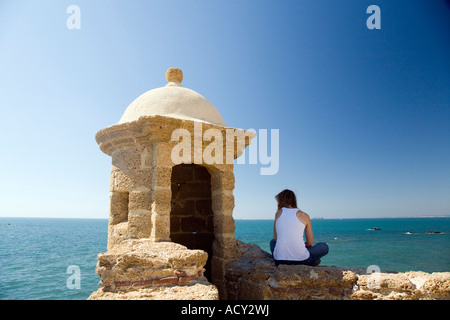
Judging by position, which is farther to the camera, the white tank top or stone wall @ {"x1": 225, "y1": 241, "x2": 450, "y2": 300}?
the white tank top

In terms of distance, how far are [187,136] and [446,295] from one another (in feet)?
11.1

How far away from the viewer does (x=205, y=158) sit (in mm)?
4270


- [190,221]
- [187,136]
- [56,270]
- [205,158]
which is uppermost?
[187,136]

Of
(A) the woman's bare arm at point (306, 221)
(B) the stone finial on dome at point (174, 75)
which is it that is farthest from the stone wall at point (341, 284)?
(B) the stone finial on dome at point (174, 75)

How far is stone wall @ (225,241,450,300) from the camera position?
2.83 meters

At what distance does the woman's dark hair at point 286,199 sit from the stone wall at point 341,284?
73 centimetres

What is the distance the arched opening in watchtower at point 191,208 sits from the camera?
571 cm

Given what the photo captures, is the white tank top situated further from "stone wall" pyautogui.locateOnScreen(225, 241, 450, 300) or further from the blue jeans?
"stone wall" pyautogui.locateOnScreen(225, 241, 450, 300)

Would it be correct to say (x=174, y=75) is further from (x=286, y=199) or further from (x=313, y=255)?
(x=313, y=255)

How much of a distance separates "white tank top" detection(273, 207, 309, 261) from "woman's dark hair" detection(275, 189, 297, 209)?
0.33 ft

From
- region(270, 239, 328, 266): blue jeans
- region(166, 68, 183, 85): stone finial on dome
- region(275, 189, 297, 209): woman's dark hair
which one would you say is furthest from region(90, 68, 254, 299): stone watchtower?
region(270, 239, 328, 266): blue jeans

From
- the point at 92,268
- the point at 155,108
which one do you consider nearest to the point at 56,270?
the point at 92,268
